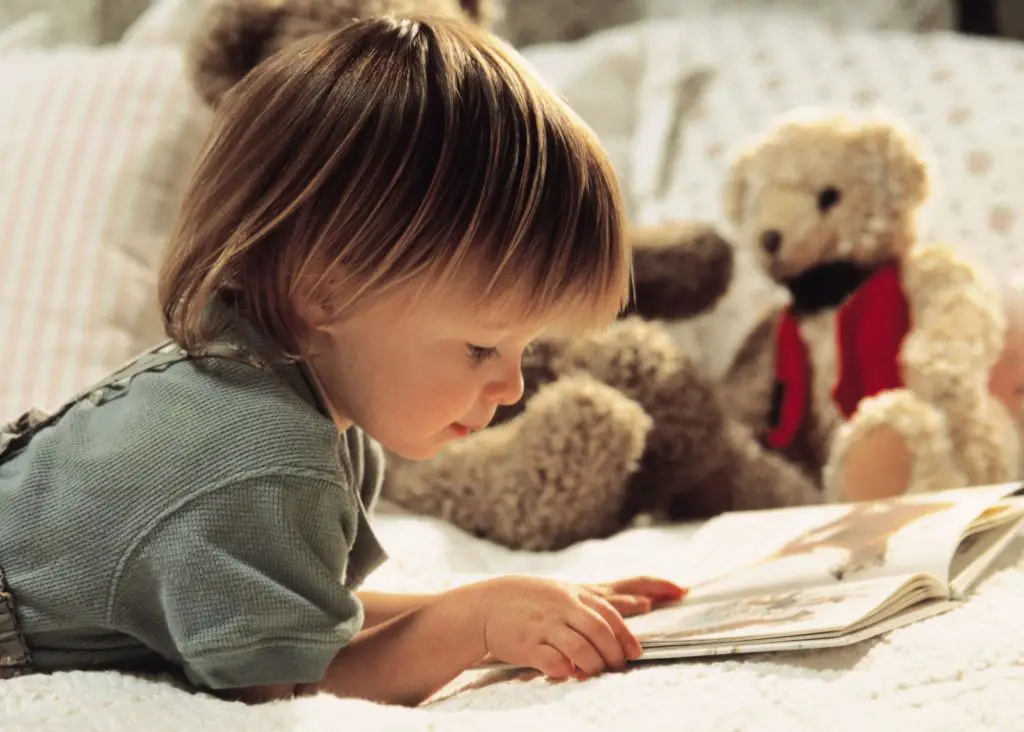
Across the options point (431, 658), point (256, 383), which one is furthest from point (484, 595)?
point (256, 383)

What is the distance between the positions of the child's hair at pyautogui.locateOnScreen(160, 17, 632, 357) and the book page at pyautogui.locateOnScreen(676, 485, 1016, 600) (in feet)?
0.81

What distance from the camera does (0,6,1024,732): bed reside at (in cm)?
59

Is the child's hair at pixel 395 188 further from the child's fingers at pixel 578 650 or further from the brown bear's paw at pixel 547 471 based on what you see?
the brown bear's paw at pixel 547 471

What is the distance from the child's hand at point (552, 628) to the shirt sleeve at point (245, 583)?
0.11 metres

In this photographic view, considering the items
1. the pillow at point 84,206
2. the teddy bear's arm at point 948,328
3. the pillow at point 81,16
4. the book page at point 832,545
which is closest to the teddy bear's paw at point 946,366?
the teddy bear's arm at point 948,328

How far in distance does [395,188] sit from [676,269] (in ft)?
2.37

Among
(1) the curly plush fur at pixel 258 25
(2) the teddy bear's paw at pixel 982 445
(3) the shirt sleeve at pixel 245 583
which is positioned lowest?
(2) the teddy bear's paw at pixel 982 445

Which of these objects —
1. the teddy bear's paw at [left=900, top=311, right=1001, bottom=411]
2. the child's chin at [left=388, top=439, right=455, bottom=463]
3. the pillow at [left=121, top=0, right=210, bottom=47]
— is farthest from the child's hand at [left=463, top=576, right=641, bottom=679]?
the pillow at [left=121, top=0, right=210, bottom=47]

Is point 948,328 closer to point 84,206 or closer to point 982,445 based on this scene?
point 982,445

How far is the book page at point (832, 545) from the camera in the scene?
76 cm

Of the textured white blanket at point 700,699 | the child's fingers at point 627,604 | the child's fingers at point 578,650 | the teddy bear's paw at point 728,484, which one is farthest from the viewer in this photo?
the teddy bear's paw at point 728,484

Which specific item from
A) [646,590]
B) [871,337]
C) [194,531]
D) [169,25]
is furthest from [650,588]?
[169,25]

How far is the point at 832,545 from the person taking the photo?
83 centimetres

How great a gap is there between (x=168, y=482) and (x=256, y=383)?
0.08 m
